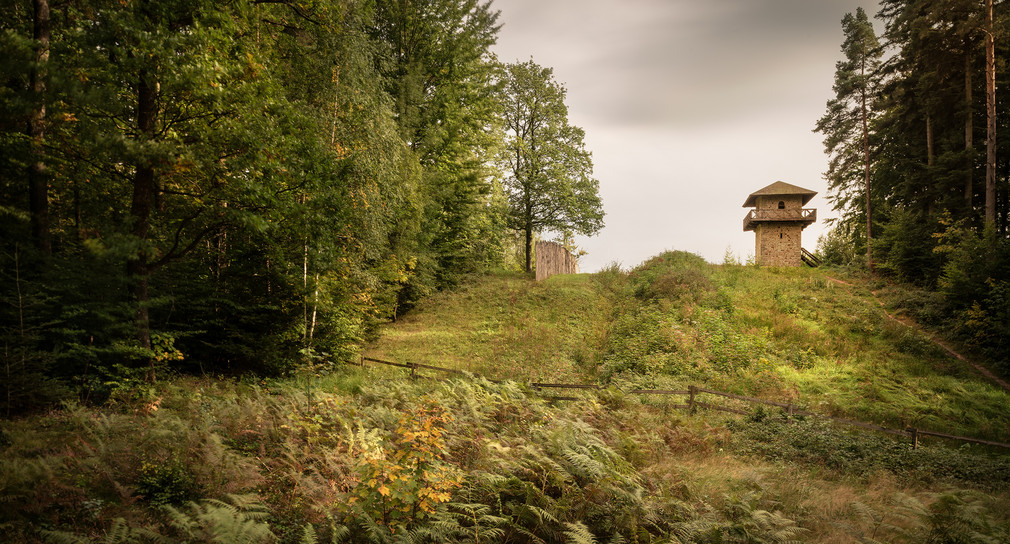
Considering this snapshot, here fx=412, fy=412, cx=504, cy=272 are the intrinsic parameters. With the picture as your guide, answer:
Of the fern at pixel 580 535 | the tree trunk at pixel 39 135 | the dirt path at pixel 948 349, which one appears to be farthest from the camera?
the dirt path at pixel 948 349

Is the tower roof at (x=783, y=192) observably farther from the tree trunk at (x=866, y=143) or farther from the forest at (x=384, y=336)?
the forest at (x=384, y=336)

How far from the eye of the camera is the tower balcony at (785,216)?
30.9 m

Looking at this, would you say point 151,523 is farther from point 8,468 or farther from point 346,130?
point 346,130

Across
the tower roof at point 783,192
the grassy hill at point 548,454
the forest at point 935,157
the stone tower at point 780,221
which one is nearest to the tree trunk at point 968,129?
the forest at point 935,157

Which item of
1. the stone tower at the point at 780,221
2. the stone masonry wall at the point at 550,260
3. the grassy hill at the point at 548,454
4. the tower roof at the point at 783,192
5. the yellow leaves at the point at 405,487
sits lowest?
the grassy hill at the point at 548,454

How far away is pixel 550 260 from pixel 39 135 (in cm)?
2414

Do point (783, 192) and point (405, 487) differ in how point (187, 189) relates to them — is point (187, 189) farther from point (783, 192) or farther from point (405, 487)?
point (783, 192)

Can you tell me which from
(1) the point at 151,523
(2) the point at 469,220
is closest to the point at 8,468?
(1) the point at 151,523

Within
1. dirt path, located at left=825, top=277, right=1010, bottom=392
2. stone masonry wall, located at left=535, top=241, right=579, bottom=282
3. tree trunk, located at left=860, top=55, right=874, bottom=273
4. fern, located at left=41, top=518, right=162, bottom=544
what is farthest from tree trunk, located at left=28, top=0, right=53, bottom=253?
tree trunk, located at left=860, top=55, right=874, bottom=273

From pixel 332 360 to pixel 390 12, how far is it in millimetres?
19099

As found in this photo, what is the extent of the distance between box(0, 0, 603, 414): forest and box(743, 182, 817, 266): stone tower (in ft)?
89.5

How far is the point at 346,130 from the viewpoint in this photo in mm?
13719

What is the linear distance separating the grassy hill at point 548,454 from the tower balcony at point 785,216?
1661 cm

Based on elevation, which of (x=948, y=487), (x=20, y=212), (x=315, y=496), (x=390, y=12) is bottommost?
(x=948, y=487)
